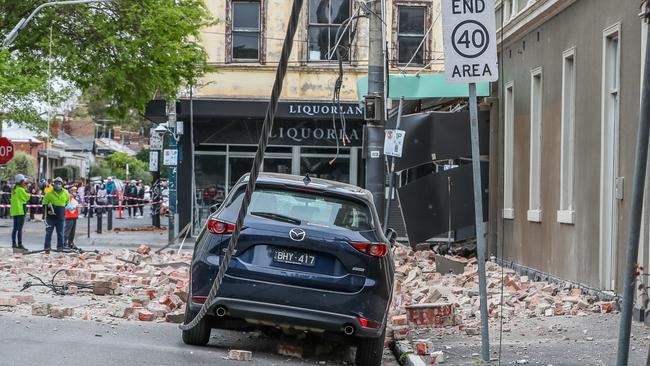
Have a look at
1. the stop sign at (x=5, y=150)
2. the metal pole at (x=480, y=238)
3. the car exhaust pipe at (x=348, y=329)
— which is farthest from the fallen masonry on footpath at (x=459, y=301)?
the stop sign at (x=5, y=150)

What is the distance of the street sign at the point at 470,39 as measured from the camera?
10031 millimetres

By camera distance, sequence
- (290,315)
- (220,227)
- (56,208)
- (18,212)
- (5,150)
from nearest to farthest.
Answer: (290,315)
(220,227)
(56,208)
(18,212)
(5,150)

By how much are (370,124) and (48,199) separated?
28.4ft

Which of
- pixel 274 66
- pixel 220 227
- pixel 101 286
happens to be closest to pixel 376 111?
pixel 101 286

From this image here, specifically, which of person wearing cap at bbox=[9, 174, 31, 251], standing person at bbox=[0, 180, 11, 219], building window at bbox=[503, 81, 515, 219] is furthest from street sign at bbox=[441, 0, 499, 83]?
standing person at bbox=[0, 180, 11, 219]

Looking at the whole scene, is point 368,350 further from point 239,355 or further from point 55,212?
point 55,212

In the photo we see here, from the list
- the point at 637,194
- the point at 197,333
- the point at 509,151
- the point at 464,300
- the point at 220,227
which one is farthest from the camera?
the point at 509,151

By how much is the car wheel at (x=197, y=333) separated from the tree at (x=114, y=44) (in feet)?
71.7

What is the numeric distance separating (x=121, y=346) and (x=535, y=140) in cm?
1130

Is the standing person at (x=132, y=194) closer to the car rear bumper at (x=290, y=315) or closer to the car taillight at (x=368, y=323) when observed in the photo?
the car rear bumper at (x=290, y=315)

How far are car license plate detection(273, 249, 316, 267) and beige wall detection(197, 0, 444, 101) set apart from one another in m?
23.9

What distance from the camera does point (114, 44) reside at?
3198 cm

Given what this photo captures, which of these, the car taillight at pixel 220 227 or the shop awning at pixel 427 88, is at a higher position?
the shop awning at pixel 427 88

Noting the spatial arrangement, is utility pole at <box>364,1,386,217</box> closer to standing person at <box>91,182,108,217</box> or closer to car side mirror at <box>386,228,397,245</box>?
car side mirror at <box>386,228,397,245</box>
